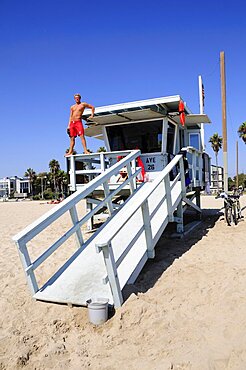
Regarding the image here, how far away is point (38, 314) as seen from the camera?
4215mm

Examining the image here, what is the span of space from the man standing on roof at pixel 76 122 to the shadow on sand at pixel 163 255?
3.18m

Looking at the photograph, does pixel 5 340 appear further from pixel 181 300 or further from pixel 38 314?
pixel 181 300

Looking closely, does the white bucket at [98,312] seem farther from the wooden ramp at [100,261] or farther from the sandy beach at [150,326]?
the wooden ramp at [100,261]

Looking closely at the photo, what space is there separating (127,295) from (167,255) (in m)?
1.76

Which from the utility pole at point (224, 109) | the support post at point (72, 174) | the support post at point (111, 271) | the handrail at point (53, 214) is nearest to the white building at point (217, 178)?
the utility pole at point (224, 109)

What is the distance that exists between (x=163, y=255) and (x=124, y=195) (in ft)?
9.50

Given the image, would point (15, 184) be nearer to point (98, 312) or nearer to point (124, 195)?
point (124, 195)

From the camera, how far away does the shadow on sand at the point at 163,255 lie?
4.61 m

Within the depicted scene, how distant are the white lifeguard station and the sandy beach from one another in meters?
0.27

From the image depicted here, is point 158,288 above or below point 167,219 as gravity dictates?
below

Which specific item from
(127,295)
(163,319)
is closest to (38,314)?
(127,295)

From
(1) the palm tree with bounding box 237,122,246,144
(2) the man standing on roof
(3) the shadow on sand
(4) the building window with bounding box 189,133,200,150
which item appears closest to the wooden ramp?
(3) the shadow on sand

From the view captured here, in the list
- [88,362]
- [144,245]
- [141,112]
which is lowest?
[88,362]

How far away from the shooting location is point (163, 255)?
5.87 m
